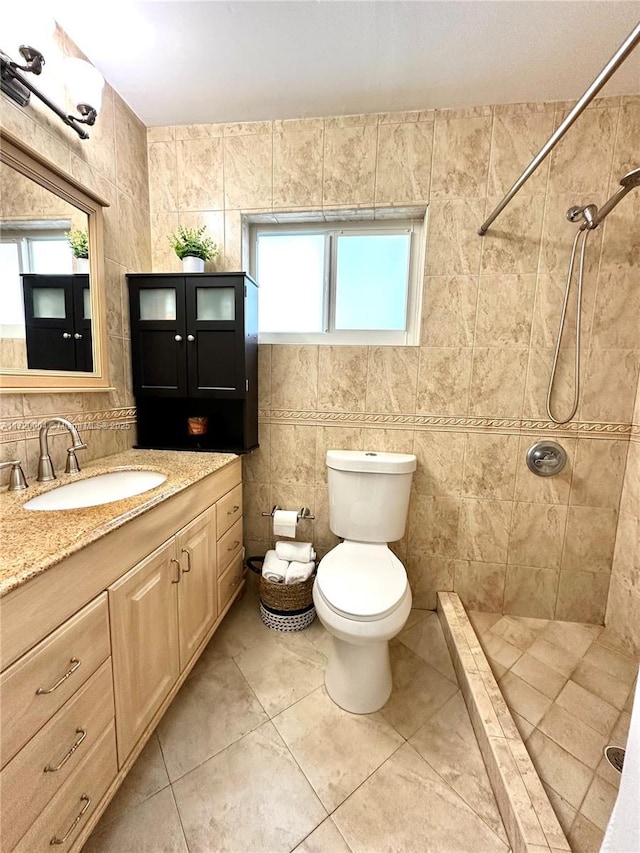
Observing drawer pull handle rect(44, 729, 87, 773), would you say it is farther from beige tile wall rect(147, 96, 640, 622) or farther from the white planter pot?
the white planter pot

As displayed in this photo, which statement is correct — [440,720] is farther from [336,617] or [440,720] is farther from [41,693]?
[41,693]

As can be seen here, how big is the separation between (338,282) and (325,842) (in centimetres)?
208

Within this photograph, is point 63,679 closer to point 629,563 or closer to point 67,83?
point 67,83

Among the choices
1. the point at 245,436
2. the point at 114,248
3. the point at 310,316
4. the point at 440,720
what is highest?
the point at 114,248

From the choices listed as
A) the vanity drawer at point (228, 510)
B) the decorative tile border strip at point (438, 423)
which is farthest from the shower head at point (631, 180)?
the vanity drawer at point (228, 510)

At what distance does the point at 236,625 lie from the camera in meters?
1.62

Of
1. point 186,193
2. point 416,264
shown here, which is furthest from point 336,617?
point 186,193

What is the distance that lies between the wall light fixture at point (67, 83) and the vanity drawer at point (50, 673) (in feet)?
4.91

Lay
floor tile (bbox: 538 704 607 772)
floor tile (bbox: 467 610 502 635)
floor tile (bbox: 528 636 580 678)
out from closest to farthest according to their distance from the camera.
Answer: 1. floor tile (bbox: 538 704 607 772)
2. floor tile (bbox: 528 636 580 678)
3. floor tile (bbox: 467 610 502 635)

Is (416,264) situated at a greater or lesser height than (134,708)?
greater

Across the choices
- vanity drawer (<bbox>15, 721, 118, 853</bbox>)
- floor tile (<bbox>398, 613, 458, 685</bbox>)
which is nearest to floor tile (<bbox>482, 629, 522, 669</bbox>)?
floor tile (<bbox>398, 613, 458, 685</bbox>)

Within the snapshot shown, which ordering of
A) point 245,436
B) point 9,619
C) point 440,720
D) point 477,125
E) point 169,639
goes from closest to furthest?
point 9,619
point 169,639
point 440,720
point 477,125
point 245,436

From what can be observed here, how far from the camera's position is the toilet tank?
1.51 metres

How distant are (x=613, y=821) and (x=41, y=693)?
118 cm
